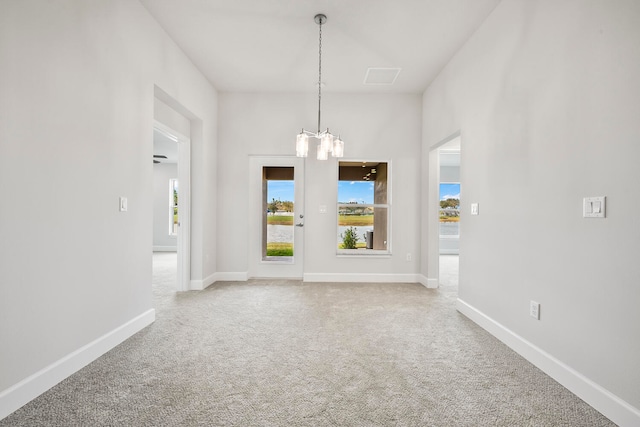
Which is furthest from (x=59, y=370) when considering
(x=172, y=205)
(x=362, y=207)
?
(x=172, y=205)

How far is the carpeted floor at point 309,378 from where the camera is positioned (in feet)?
5.54

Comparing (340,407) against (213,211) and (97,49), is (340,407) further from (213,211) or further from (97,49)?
(213,211)

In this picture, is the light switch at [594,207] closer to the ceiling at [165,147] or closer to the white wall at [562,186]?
the white wall at [562,186]

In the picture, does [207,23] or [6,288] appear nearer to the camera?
[6,288]

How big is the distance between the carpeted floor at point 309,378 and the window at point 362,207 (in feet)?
5.82

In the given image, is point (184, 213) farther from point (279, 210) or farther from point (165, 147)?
point (165, 147)

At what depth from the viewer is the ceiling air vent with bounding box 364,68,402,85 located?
13.6ft

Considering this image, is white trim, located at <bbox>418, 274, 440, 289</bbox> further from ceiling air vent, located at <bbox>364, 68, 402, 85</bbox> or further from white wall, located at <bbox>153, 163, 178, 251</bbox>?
white wall, located at <bbox>153, 163, 178, 251</bbox>

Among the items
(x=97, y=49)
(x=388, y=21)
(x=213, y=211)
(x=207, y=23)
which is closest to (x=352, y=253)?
(x=213, y=211)

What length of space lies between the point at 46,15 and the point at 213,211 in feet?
10.3

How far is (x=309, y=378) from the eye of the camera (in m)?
2.07

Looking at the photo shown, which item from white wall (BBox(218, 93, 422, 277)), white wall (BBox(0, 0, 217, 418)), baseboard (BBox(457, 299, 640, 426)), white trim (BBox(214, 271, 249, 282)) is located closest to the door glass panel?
white wall (BBox(218, 93, 422, 277))

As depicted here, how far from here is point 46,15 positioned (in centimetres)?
192

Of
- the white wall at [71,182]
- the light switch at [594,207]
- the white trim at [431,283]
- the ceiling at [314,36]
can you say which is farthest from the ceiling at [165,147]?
the light switch at [594,207]
